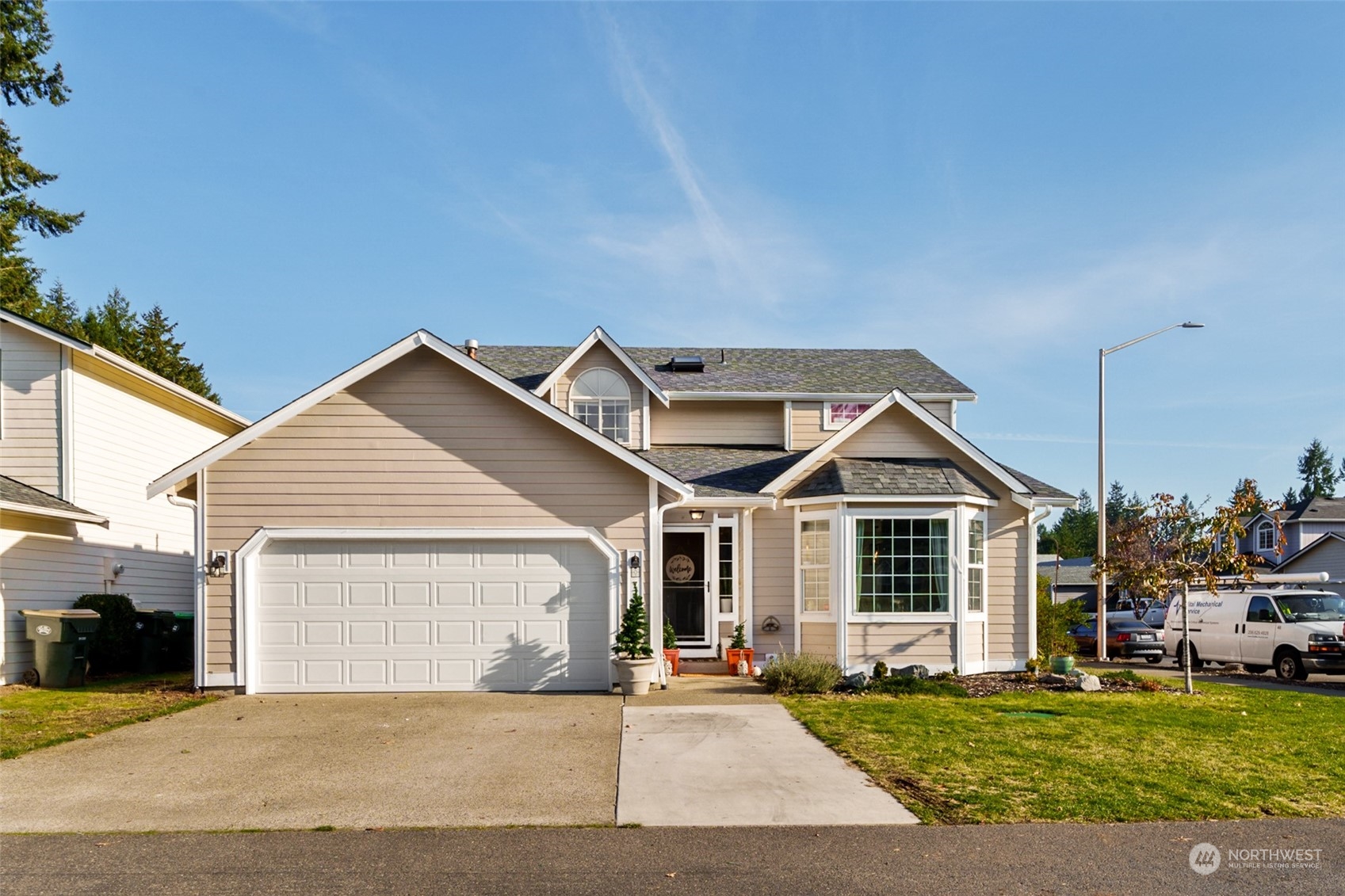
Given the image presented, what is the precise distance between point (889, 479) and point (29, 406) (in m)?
14.2

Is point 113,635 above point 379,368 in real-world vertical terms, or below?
below

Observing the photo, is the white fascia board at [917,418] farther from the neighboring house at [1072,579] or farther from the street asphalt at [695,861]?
the neighboring house at [1072,579]

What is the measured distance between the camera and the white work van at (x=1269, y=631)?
17750 mm

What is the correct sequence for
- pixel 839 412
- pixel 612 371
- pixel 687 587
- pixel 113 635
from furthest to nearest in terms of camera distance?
pixel 839 412 < pixel 612 371 < pixel 687 587 < pixel 113 635

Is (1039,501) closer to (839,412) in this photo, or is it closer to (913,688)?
(913,688)

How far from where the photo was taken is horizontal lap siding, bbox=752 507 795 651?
16.0 metres

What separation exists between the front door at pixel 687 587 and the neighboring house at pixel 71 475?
9084 millimetres

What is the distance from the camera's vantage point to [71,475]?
16172 mm

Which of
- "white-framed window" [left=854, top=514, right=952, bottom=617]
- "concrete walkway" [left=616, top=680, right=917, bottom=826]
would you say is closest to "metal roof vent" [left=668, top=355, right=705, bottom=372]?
"white-framed window" [left=854, top=514, right=952, bottom=617]

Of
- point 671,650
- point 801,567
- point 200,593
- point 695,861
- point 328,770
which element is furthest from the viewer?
point 801,567

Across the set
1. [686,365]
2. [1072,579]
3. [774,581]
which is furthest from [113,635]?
[1072,579]

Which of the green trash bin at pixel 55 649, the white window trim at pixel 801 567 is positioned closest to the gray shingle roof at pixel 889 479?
the white window trim at pixel 801 567

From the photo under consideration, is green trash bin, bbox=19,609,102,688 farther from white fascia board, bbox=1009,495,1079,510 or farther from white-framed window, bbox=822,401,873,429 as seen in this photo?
white fascia board, bbox=1009,495,1079,510

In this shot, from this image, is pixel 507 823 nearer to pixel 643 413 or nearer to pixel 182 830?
pixel 182 830
